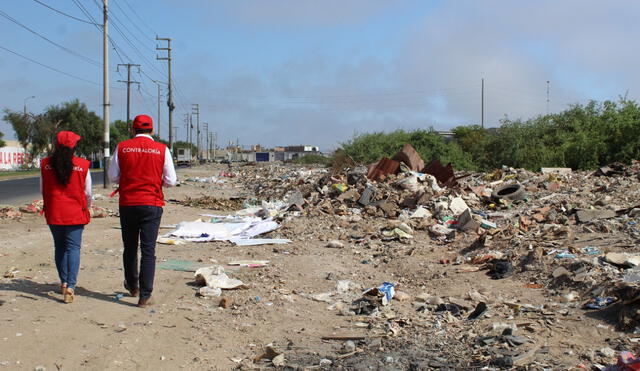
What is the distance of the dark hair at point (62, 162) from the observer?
511cm

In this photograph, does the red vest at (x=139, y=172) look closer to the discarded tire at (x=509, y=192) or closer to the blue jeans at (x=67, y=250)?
the blue jeans at (x=67, y=250)

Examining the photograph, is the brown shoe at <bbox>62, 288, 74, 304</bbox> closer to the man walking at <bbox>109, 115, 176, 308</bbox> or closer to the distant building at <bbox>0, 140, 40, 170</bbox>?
the man walking at <bbox>109, 115, 176, 308</bbox>

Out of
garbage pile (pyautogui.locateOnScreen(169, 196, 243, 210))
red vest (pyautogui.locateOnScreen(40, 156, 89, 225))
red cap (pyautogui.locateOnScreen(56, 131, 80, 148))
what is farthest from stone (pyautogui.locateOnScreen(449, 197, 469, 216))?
red cap (pyautogui.locateOnScreen(56, 131, 80, 148))

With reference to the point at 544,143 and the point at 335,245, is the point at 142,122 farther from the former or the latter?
the point at 544,143

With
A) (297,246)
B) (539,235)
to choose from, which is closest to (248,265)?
(297,246)

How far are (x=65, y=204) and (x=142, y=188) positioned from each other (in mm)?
716

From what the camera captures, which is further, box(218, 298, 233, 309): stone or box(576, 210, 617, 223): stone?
box(576, 210, 617, 223): stone

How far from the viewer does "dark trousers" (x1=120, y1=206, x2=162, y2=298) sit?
16.7 ft

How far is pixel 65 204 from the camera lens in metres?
5.13

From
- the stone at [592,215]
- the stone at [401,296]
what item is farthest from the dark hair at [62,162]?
the stone at [592,215]

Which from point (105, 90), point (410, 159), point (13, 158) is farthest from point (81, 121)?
point (410, 159)

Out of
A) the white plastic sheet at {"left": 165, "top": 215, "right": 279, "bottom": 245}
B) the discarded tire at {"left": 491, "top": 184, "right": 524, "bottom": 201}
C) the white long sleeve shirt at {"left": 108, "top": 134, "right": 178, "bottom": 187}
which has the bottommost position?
the white plastic sheet at {"left": 165, "top": 215, "right": 279, "bottom": 245}

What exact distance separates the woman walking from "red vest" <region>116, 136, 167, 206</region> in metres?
0.43

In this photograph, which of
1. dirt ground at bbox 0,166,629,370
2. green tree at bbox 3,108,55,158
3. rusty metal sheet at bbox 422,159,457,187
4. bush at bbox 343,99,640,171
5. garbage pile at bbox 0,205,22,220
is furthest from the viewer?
green tree at bbox 3,108,55,158
